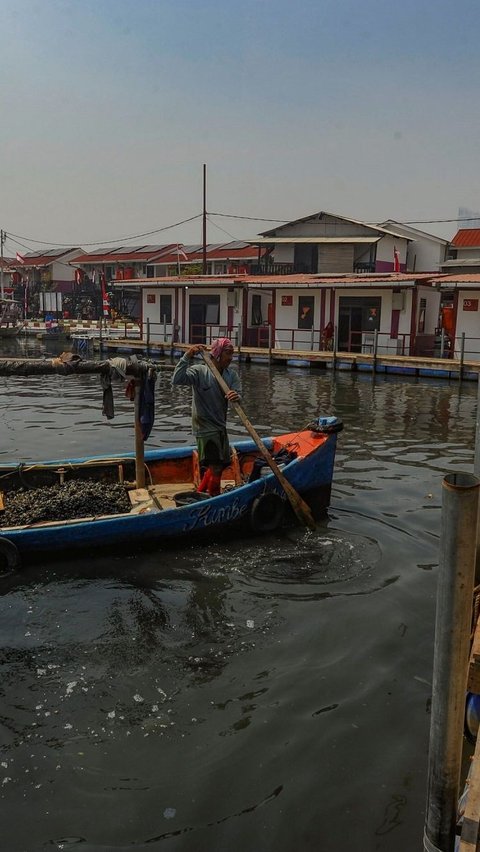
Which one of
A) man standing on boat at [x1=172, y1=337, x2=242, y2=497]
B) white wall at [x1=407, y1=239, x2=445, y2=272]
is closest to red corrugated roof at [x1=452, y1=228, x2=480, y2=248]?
white wall at [x1=407, y1=239, x2=445, y2=272]

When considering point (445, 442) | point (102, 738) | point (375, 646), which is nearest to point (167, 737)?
point (102, 738)

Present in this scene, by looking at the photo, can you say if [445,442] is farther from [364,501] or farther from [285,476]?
[285,476]

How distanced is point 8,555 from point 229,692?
298 centimetres

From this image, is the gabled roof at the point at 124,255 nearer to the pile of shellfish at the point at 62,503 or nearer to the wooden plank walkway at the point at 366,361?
the wooden plank walkway at the point at 366,361

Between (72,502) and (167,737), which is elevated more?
(72,502)

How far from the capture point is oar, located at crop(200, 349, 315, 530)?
7344mm

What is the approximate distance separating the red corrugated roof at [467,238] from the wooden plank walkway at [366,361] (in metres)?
13.4

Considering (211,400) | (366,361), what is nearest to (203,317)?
(366,361)

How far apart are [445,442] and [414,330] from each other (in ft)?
49.2

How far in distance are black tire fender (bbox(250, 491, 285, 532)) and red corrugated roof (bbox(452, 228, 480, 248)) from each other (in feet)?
106

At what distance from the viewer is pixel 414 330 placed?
27.5 metres

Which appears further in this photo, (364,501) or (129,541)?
(364,501)

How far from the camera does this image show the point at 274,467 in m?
7.63

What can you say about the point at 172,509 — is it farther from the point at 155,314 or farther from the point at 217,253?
the point at 217,253
